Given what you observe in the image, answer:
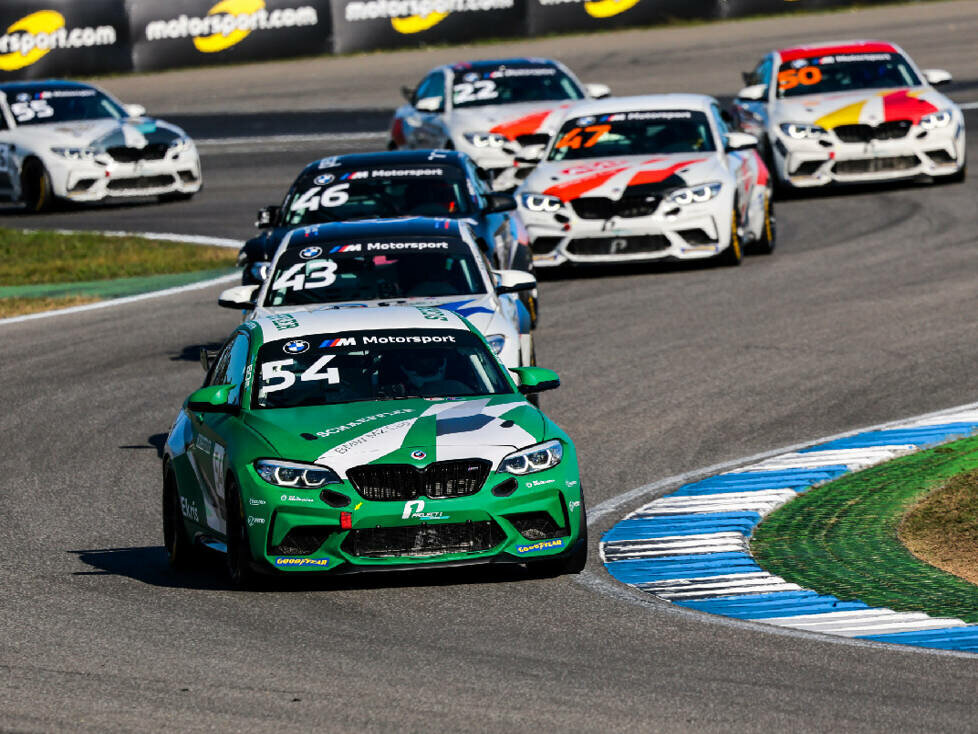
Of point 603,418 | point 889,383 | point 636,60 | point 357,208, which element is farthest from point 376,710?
point 636,60

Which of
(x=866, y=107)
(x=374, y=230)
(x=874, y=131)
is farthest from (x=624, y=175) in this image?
(x=374, y=230)

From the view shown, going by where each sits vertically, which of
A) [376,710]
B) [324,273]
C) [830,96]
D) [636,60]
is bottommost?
[636,60]

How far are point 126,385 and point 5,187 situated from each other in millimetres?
11794

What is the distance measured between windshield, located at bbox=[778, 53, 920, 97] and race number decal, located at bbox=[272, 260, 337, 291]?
11.0m

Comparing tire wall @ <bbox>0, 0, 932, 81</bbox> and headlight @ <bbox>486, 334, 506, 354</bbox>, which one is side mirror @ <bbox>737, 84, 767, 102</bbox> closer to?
headlight @ <bbox>486, 334, 506, 354</bbox>

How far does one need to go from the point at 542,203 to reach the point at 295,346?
8.99 metres

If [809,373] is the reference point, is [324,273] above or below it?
above

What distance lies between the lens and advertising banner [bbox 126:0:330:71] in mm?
36438

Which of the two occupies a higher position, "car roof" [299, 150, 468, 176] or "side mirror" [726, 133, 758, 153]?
"car roof" [299, 150, 468, 176]

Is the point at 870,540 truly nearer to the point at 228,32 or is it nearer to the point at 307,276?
the point at 307,276

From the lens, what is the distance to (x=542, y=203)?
19094 mm

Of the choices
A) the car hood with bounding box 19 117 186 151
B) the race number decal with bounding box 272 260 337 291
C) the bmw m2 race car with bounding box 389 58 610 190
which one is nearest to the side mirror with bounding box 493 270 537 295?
the race number decal with bounding box 272 260 337 291

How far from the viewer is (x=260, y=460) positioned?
9.25 metres

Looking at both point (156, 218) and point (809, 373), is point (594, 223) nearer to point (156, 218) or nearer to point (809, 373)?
point (809, 373)
